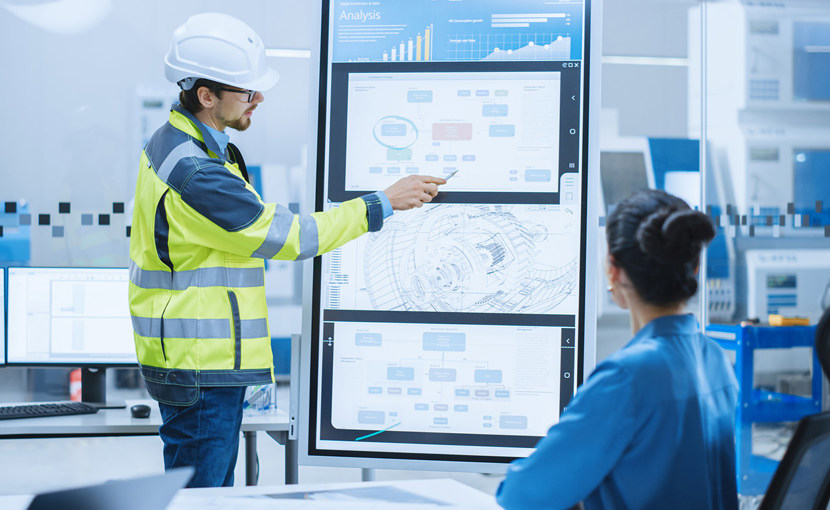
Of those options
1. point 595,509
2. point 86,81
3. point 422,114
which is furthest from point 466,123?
point 86,81

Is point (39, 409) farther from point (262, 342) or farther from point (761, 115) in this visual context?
point (761, 115)

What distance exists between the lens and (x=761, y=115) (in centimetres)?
444

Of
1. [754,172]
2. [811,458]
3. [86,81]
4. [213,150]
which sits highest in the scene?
[86,81]

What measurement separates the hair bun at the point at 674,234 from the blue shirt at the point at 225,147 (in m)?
0.89

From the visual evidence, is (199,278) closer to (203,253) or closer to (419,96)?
(203,253)

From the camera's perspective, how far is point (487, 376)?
2.06 metres

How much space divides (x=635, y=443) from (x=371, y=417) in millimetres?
1041

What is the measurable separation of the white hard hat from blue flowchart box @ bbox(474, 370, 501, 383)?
103 centimetres

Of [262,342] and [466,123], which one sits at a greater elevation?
[466,123]

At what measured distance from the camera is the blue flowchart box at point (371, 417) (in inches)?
82.1

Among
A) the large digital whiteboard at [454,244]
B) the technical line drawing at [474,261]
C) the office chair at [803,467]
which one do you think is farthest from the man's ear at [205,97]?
the office chair at [803,467]

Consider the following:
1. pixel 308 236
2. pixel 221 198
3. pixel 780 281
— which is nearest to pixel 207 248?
pixel 221 198

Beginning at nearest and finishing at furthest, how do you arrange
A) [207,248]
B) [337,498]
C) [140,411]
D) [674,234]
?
[674,234]
[337,498]
[207,248]
[140,411]

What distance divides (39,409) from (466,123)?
201cm
